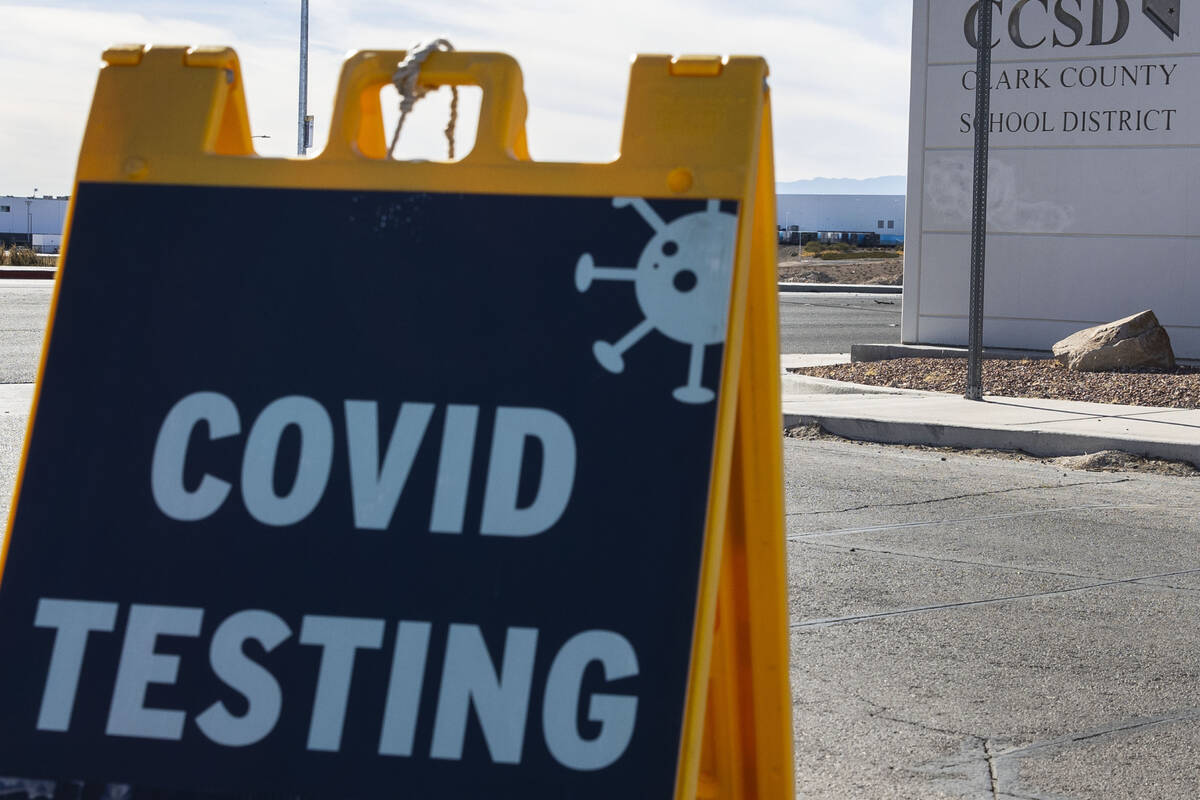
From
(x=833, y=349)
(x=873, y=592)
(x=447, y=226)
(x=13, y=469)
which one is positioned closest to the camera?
(x=447, y=226)

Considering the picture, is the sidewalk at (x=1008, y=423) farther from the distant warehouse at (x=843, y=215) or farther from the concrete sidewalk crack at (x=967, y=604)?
the distant warehouse at (x=843, y=215)

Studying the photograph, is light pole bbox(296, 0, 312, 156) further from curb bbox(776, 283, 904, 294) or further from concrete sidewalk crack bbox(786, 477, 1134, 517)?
concrete sidewalk crack bbox(786, 477, 1134, 517)

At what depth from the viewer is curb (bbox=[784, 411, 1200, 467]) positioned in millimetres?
9531

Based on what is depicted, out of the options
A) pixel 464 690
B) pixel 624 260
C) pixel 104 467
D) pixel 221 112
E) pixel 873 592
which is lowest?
pixel 873 592

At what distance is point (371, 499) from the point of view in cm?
242

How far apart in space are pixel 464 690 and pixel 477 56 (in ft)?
3.93

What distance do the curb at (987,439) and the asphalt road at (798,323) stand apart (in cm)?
267

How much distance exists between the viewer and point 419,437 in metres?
2.43

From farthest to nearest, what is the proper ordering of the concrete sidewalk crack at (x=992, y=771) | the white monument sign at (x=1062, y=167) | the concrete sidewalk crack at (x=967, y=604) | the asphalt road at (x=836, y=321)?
the asphalt road at (x=836, y=321), the white monument sign at (x=1062, y=167), the concrete sidewalk crack at (x=967, y=604), the concrete sidewalk crack at (x=992, y=771)

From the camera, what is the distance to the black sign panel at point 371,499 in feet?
7.50

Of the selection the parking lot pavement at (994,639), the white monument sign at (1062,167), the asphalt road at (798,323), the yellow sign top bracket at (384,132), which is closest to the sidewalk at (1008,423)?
the parking lot pavement at (994,639)

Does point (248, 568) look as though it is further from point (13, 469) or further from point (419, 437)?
point (13, 469)

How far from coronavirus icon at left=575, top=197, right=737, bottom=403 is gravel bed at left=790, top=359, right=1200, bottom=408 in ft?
34.7

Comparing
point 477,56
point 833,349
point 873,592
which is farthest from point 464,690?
point 833,349
